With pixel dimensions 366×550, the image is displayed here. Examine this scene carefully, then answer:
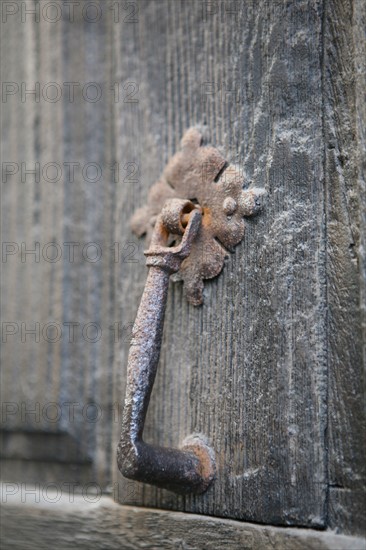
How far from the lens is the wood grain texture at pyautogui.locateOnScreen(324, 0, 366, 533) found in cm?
63

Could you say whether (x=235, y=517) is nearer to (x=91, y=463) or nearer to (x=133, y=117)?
(x=91, y=463)

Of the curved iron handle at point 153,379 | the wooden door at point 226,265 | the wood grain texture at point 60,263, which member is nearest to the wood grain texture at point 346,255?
the wooden door at point 226,265

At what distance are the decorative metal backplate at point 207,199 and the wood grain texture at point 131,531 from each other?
213 millimetres

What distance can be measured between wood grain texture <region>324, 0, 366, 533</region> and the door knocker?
3.5 inches

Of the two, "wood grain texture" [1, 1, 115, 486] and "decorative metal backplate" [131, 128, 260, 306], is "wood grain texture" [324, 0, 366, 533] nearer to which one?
"decorative metal backplate" [131, 128, 260, 306]

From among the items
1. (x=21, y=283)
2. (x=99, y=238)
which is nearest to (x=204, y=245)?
(x=99, y=238)

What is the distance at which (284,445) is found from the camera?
26.4 inches

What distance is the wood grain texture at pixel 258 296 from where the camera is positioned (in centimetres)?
67

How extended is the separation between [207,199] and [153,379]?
0.18 meters

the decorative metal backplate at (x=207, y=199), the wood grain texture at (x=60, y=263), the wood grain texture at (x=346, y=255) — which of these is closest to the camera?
the wood grain texture at (x=346, y=255)

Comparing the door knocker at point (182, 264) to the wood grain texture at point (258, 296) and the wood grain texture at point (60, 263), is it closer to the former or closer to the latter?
the wood grain texture at point (258, 296)

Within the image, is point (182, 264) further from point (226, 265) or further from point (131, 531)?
point (131, 531)

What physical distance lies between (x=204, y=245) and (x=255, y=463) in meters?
0.21

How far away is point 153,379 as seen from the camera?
728mm
